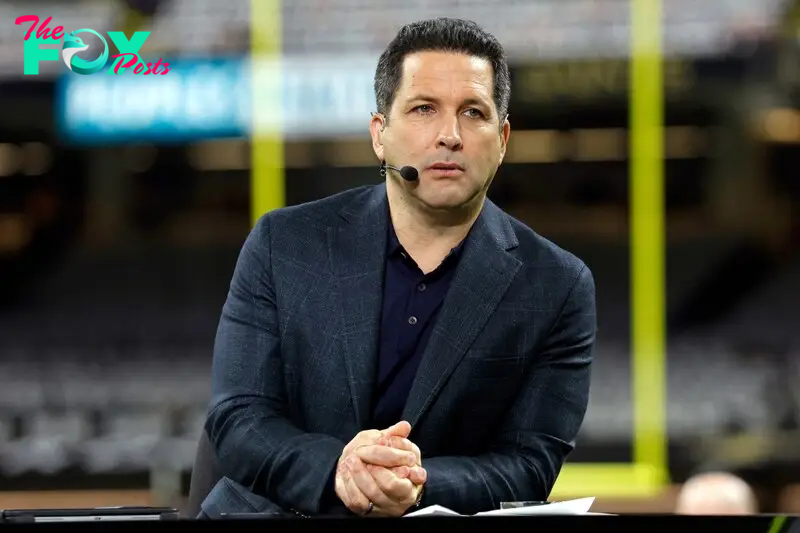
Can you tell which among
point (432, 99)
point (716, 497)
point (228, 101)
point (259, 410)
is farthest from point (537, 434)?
point (228, 101)

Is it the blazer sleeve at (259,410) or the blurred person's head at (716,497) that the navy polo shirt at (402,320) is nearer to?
the blazer sleeve at (259,410)

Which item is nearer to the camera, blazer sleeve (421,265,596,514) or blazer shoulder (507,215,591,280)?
blazer sleeve (421,265,596,514)

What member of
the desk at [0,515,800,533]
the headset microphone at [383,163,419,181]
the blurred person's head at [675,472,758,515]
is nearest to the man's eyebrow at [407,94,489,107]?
the headset microphone at [383,163,419,181]

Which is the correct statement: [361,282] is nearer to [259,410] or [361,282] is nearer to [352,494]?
[259,410]

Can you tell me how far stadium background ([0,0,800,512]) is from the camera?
4.12 m

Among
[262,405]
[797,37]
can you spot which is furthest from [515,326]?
[797,37]

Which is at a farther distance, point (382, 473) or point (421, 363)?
point (421, 363)

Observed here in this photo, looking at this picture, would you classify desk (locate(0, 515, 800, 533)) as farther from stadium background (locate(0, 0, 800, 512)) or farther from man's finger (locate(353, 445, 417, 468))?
stadium background (locate(0, 0, 800, 512))

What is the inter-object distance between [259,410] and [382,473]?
264 mm

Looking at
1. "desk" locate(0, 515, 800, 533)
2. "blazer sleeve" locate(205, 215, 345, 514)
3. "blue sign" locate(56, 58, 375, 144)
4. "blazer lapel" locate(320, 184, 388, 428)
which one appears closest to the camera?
"desk" locate(0, 515, 800, 533)

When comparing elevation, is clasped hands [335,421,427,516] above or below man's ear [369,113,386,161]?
below

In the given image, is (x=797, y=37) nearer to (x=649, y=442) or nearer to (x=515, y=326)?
(x=649, y=442)

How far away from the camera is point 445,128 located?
1960 mm

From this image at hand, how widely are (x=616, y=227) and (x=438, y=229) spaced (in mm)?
2279
